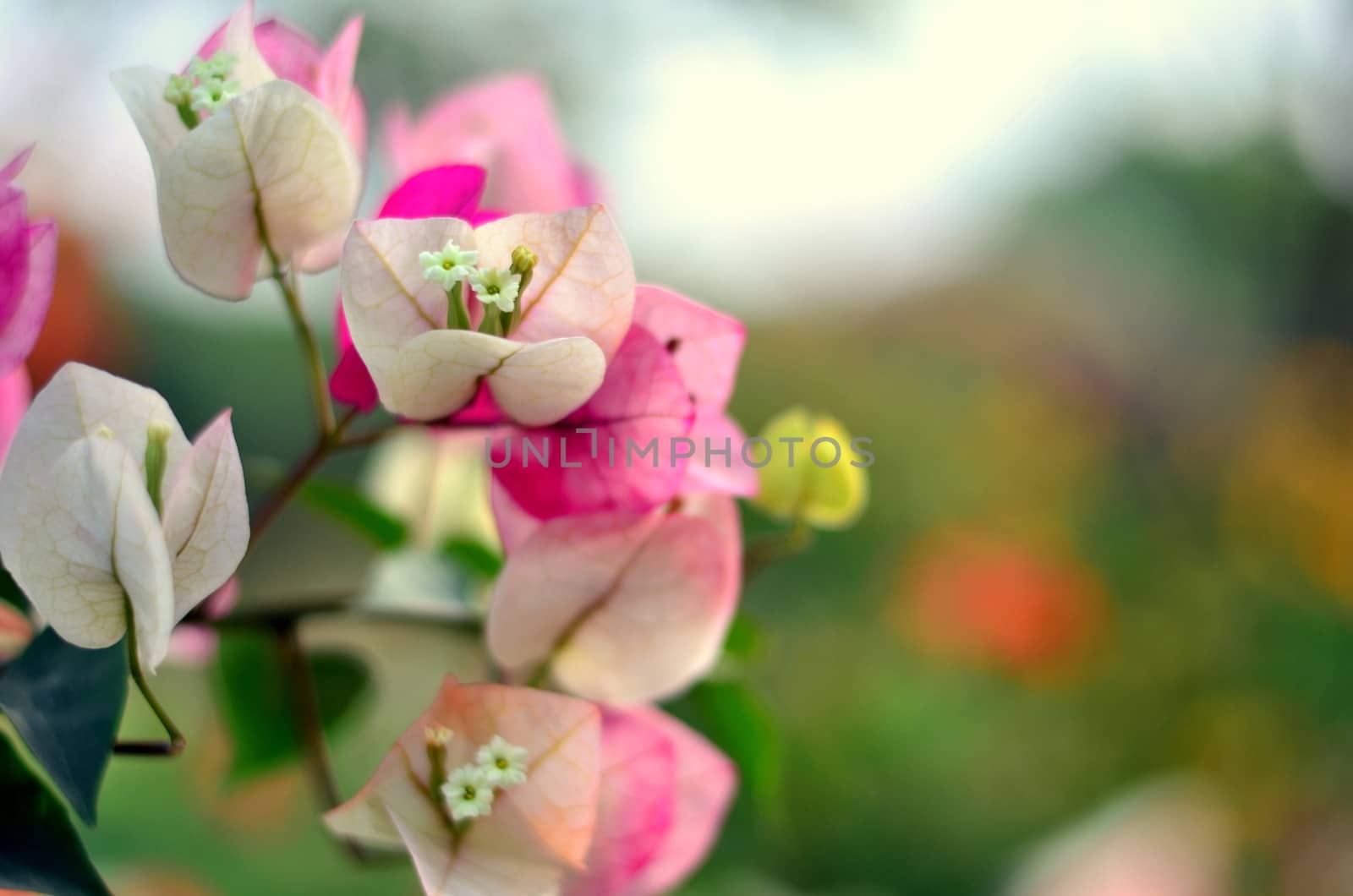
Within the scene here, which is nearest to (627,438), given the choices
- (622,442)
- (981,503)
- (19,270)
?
(622,442)

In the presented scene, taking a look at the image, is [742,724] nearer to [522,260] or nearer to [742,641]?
[742,641]

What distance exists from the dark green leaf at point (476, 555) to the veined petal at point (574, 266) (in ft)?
0.49

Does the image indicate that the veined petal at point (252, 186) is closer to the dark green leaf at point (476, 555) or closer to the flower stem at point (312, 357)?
the flower stem at point (312, 357)

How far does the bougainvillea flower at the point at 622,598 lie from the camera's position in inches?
7.8

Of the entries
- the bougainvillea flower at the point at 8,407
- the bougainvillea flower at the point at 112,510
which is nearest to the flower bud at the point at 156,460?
the bougainvillea flower at the point at 112,510

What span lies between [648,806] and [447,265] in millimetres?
110

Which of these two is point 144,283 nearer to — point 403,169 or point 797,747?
point 797,747

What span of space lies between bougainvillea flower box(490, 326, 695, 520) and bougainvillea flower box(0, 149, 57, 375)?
87 mm

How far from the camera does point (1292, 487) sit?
158 cm

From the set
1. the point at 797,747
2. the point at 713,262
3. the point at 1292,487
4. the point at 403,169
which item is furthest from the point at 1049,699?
the point at 713,262

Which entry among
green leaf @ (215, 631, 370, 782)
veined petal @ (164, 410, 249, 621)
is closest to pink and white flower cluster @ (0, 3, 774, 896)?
veined petal @ (164, 410, 249, 621)

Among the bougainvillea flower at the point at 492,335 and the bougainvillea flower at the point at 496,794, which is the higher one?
the bougainvillea flower at the point at 492,335

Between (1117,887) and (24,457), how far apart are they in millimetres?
950

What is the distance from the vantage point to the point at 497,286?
0.17 m
